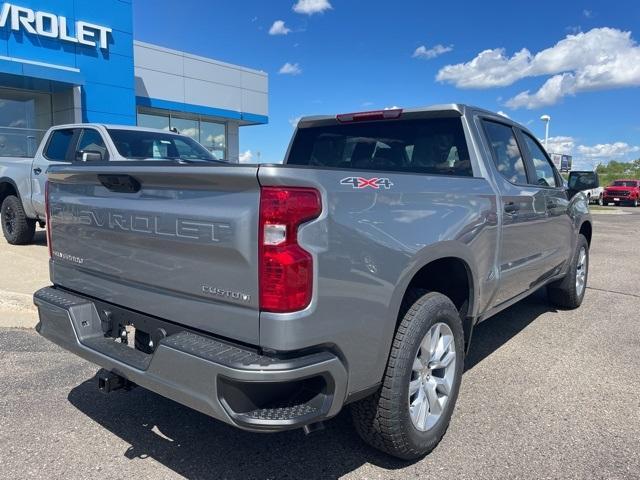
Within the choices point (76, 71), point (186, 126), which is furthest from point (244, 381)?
point (186, 126)

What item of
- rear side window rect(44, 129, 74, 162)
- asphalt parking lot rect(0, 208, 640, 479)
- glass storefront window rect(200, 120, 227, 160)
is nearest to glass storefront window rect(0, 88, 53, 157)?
glass storefront window rect(200, 120, 227, 160)

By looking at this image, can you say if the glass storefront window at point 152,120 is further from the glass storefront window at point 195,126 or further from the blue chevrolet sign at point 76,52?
the blue chevrolet sign at point 76,52

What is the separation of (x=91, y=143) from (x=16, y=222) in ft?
7.64

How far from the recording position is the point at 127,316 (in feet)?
9.04

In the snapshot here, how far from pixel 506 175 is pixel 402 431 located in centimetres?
220

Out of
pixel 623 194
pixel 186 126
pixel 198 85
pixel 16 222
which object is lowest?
pixel 16 222

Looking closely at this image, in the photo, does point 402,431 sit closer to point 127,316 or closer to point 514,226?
point 127,316

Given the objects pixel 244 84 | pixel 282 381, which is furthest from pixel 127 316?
pixel 244 84

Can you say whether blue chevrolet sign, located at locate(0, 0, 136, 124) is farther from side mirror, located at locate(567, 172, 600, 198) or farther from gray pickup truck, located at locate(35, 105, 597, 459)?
side mirror, located at locate(567, 172, 600, 198)

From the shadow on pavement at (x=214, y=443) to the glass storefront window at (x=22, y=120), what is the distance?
1408cm

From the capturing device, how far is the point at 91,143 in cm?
750

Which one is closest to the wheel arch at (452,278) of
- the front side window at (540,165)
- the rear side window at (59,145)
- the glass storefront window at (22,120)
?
the front side window at (540,165)

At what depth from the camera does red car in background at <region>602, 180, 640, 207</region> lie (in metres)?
36.0

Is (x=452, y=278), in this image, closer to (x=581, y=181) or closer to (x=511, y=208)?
(x=511, y=208)
